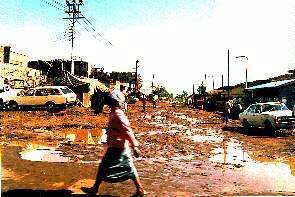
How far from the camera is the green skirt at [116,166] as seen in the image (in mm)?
5461

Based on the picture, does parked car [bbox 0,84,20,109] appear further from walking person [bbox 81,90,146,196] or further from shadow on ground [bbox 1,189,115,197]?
walking person [bbox 81,90,146,196]

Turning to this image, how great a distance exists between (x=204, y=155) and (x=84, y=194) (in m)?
5.84

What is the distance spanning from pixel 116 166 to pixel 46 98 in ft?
71.2

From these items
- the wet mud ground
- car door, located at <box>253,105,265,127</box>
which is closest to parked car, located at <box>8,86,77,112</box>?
the wet mud ground

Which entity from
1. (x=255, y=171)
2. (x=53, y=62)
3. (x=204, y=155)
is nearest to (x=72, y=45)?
(x=53, y=62)

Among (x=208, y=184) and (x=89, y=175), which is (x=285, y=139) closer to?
(x=208, y=184)

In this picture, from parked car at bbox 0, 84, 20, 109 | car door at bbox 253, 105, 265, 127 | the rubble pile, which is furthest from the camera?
the rubble pile

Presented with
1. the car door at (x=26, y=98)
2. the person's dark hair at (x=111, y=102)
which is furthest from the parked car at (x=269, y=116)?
the car door at (x=26, y=98)

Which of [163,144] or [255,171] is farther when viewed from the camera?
[163,144]

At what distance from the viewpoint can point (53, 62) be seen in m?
57.7

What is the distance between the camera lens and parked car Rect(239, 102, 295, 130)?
17.1 metres

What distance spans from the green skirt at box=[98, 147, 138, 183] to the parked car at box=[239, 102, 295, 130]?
13583mm

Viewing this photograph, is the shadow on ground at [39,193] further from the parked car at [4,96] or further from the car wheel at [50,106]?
the parked car at [4,96]

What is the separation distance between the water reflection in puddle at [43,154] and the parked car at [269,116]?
11.7 metres
